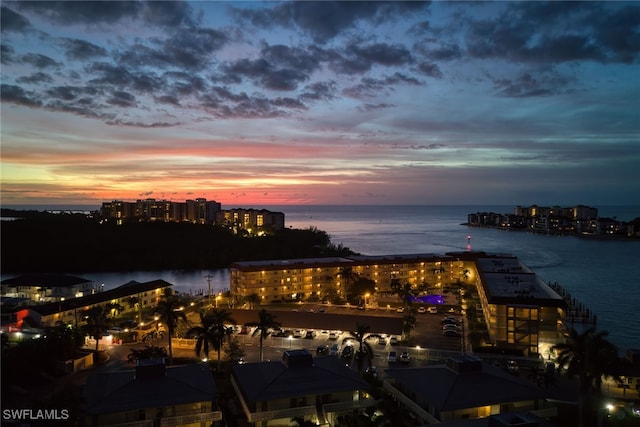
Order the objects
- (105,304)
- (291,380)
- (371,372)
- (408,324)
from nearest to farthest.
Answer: (291,380), (371,372), (408,324), (105,304)

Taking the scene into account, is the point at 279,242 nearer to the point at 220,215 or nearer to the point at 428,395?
the point at 220,215

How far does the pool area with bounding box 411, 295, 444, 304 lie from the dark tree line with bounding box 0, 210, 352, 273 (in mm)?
23852

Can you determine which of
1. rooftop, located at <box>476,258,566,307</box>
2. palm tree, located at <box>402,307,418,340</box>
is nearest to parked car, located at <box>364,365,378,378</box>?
palm tree, located at <box>402,307,418,340</box>

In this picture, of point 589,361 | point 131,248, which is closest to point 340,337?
point 589,361

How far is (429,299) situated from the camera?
29391mm

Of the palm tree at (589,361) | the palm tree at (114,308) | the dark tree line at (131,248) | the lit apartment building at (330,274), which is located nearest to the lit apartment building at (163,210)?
the dark tree line at (131,248)

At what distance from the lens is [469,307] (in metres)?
26.9

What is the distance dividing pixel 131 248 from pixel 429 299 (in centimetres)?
Result: 4331

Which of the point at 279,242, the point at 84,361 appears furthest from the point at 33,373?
the point at 279,242

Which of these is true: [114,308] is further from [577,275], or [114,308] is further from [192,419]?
[577,275]

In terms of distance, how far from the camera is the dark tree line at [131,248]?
175ft

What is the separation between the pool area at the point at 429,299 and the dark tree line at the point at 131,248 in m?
23.9

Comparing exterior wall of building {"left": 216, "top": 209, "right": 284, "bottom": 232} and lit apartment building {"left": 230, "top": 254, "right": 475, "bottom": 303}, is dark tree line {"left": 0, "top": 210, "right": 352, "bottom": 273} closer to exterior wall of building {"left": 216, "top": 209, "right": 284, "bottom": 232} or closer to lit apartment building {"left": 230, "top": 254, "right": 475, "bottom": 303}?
exterior wall of building {"left": 216, "top": 209, "right": 284, "bottom": 232}

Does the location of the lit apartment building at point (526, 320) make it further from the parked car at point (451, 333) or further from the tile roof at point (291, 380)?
the tile roof at point (291, 380)
